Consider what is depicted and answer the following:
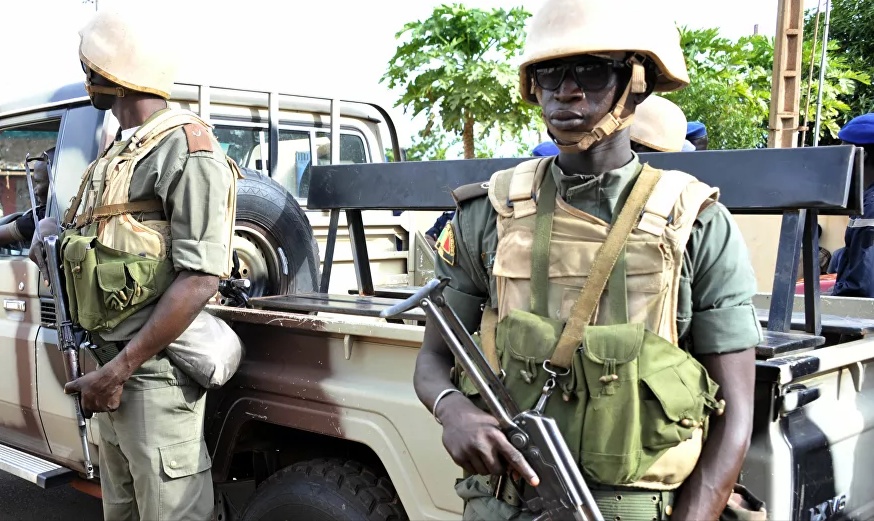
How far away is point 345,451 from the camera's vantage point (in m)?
2.49

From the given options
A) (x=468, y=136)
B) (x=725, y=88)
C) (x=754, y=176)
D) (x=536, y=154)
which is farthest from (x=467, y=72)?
(x=754, y=176)

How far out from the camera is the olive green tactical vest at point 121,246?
2.31m

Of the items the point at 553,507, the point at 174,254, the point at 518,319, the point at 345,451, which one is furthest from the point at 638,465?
the point at 174,254

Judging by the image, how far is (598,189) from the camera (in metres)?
1.51

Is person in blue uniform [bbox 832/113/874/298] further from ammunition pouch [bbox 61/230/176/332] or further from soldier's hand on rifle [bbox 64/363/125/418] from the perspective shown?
soldier's hand on rifle [bbox 64/363/125/418]

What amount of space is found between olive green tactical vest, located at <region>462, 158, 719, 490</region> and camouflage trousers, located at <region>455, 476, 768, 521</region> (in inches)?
2.8

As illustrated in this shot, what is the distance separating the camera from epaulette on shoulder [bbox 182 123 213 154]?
91.5 inches

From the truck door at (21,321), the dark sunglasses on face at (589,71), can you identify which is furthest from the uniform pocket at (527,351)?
the truck door at (21,321)

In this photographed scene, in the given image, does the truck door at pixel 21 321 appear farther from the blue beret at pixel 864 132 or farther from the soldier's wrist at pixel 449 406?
the blue beret at pixel 864 132

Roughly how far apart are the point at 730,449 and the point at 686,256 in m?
0.35

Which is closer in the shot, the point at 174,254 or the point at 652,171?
the point at 652,171

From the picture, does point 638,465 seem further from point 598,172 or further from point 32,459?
point 32,459

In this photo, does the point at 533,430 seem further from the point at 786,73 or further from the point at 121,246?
the point at 786,73

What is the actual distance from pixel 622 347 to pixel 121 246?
1.59 metres
